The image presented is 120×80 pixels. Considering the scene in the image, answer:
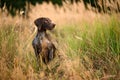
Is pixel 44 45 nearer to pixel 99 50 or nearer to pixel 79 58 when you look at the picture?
pixel 79 58

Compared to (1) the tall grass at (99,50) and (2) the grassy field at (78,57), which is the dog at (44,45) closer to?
(2) the grassy field at (78,57)

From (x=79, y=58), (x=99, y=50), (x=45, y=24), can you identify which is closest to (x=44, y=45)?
(x=45, y=24)

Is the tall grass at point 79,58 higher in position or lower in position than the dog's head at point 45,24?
lower

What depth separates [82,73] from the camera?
4422 millimetres

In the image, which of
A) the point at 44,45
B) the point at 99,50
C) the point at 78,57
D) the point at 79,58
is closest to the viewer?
the point at 78,57

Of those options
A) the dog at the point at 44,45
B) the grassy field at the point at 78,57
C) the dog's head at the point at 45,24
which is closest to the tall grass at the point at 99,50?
the grassy field at the point at 78,57

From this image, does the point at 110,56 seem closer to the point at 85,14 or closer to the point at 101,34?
the point at 101,34

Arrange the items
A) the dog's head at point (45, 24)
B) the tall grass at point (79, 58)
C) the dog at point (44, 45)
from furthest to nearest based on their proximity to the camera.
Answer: the dog's head at point (45, 24) < the dog at point (44, 45) < the tall grass at point (79, 58)

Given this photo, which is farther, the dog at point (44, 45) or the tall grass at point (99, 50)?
the dog at point (44, 45)

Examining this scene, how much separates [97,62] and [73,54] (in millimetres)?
327

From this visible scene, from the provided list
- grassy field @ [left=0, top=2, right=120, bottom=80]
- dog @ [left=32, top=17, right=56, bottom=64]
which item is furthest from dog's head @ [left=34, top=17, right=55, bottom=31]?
grassy field @ [left=0, top=2, right=120, bottom=80]

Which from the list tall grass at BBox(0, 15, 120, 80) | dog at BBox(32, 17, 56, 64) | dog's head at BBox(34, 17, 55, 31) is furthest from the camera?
dog's head at BBox(34, 17, 55, 31)

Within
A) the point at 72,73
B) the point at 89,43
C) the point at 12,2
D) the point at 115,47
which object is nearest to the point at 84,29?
the point at 89,43

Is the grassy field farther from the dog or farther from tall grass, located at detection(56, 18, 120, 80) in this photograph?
the dog
